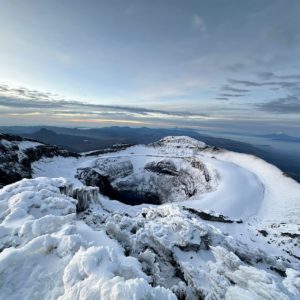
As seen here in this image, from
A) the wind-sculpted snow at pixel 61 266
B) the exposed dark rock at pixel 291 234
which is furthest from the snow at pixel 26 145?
the exposed dark rock at pixel 291 234

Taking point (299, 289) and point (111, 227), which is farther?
point (111, 227)

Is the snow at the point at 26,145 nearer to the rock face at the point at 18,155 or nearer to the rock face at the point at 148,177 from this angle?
the rock face at the point at 18,155

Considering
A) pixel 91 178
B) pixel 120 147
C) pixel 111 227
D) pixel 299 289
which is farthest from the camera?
pixel 120 147

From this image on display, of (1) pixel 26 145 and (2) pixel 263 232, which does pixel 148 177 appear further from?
(2) pixel 263 232

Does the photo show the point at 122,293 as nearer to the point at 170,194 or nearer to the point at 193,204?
the point at 193,204

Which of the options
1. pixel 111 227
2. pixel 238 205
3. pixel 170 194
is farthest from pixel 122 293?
pixel 170 194

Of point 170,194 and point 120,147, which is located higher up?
point 120,147

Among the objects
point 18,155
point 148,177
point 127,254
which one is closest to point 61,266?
point 127,254
